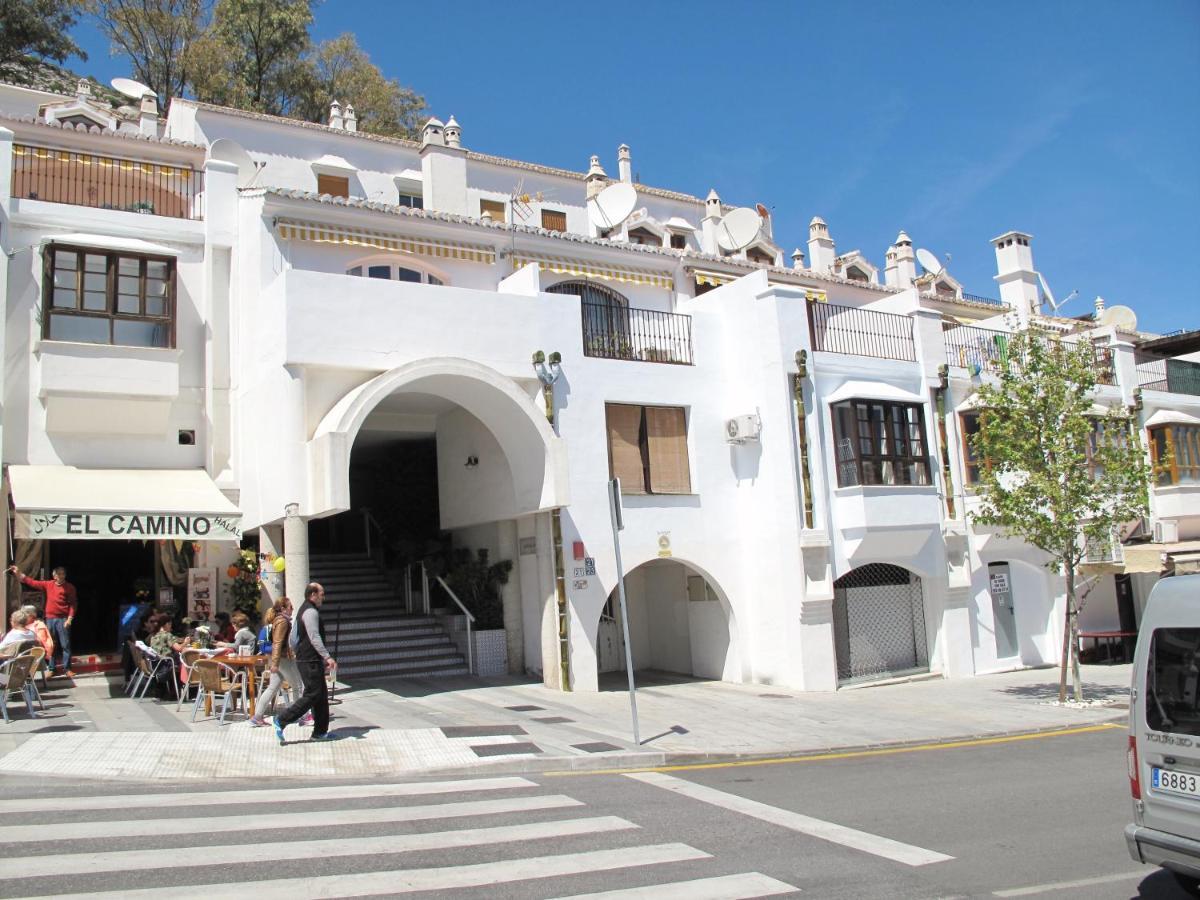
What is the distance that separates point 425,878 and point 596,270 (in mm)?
17291

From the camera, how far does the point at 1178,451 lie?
25.8 m

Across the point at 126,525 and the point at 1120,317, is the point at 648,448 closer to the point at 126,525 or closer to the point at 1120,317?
the point at 126,525

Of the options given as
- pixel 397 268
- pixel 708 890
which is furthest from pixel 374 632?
pixel 708 890

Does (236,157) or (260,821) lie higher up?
(236,157)

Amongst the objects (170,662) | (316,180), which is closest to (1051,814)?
(170,662)

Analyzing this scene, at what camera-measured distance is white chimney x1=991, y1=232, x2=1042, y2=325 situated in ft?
105

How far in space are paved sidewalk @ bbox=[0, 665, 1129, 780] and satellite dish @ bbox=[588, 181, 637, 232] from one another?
40.1 feet

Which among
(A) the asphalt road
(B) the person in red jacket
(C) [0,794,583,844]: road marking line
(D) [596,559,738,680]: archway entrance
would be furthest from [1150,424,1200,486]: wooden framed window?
(B) the person in red jacket

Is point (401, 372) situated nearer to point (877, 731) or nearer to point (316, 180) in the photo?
point (877, 731)

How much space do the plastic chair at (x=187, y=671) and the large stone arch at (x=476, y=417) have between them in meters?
2.67

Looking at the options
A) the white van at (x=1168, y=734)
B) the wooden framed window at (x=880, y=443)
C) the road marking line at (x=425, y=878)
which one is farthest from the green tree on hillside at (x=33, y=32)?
the white van at (x=1168, y=734)

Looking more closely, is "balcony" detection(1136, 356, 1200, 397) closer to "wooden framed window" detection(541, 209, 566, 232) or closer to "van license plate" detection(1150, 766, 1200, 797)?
"wooden framed window" detection(541, 209, 566, 232)

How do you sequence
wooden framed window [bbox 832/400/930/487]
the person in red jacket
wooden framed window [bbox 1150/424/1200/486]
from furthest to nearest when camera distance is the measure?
wooden framed window [bbox 1150/424/1200/486] → wooden framed window [bbox 832/400/930/487] → the person in red jacket

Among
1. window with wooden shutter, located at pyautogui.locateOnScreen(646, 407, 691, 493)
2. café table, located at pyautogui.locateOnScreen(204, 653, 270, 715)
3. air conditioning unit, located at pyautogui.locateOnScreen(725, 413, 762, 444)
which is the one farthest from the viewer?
air conditioning unit, located at pyautogui.locateOnScreen(725, 413, 762, 444)
